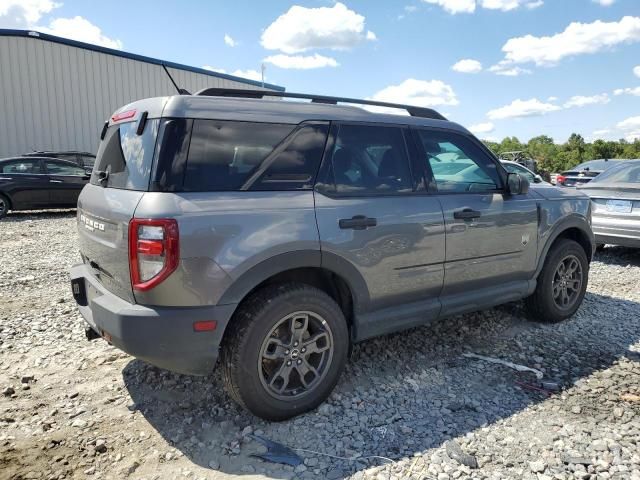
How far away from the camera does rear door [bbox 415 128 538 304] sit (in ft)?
12.2

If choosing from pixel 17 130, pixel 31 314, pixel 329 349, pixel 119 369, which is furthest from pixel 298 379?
pixel 17 130

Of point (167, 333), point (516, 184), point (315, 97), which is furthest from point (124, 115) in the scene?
point (516, 184)

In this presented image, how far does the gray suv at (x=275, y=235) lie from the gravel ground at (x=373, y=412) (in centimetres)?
38

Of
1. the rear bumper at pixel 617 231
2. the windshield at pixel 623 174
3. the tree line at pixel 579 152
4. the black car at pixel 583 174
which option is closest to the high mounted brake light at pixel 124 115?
the rear bumper at pixel 617 231

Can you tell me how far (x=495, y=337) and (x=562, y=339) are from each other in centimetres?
59

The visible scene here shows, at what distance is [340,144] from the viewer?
328 centimetres

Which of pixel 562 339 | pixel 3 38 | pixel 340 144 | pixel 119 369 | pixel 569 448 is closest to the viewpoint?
pixel 569 448

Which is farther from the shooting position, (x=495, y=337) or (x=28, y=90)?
(x=28, y=90)

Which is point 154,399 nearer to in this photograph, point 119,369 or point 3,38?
point 119,369

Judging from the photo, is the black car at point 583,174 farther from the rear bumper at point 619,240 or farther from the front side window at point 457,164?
the front side window at point 457,164

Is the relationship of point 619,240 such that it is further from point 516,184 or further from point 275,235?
point 275,235

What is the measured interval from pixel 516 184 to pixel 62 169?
38.2ft

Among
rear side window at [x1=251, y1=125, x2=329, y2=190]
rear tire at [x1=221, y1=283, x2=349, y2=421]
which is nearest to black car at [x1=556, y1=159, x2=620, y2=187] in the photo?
rear side window at [x1=251, y1=125, x2=329, y2=190]

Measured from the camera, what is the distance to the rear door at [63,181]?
39.9 ft
